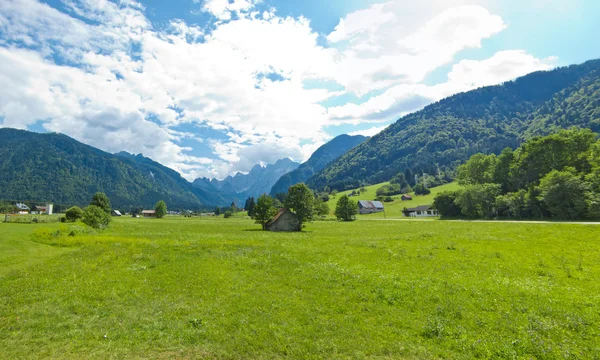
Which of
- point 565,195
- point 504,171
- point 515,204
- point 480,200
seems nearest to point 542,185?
point 565,195

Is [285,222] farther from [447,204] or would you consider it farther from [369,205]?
[369,205]

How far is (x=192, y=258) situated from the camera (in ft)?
90.1

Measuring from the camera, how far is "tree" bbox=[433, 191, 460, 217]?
10338cm

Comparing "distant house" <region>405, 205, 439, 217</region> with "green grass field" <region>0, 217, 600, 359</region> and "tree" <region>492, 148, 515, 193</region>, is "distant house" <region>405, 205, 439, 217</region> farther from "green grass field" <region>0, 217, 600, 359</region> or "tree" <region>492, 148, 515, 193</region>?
"green grass field" <region>0, 217, 600, 359</region>

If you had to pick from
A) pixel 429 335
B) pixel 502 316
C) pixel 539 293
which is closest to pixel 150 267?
pixel 429 335

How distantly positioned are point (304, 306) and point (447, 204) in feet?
347

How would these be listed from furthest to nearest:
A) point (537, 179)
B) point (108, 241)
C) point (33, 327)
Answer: point (537, 179), point (108, 241), point (33, 327)

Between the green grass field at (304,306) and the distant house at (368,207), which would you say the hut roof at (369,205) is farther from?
the green grass field at (304,306)

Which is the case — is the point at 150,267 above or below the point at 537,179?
below

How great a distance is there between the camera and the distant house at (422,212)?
13390cm

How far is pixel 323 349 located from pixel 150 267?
1919 cm

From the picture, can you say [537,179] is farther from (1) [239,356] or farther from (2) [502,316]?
(1) [239,356]

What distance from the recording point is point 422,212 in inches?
5404

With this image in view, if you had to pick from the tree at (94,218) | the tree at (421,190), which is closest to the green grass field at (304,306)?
the tree at (94,218)
